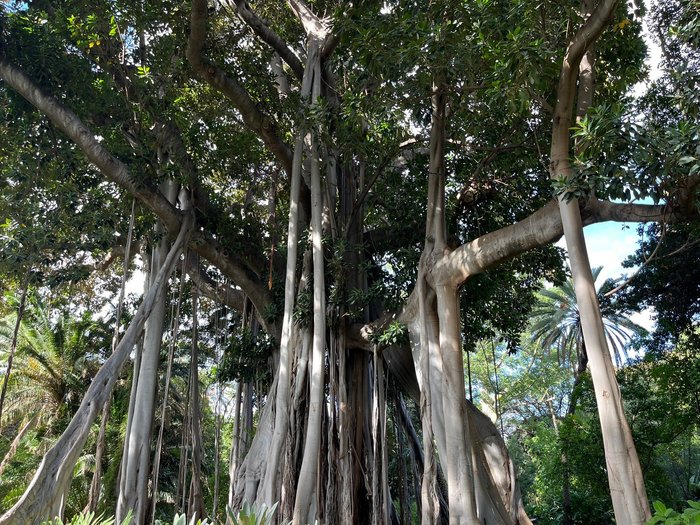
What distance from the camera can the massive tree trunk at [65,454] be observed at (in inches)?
135

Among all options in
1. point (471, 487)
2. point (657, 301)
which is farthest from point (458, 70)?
point (657, 301)

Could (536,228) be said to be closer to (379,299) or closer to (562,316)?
(379,299)

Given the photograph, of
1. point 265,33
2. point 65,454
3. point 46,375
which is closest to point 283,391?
point 65,454

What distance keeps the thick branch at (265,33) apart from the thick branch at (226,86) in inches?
38.1

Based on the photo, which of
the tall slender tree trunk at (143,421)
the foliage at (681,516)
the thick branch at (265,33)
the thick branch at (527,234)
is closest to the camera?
the foliage at (681,516)

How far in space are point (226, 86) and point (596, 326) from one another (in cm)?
407

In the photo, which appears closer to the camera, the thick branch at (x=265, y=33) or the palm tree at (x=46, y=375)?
the thick branch at (x=265, y=33)

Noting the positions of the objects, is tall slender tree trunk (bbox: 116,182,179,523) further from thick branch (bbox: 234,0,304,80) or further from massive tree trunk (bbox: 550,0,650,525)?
massive tree trunk (bbox: 550,0,650,525)

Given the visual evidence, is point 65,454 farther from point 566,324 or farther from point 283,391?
point 566,324

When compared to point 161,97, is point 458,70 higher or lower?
lower

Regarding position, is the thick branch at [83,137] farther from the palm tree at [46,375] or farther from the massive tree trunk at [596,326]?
the palm tree at [46,375]

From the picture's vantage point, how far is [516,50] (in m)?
3.53

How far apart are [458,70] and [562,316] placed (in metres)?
12.9

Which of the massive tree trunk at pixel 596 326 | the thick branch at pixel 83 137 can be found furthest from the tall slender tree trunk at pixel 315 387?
the massive tree trunk at pixel 596 326
